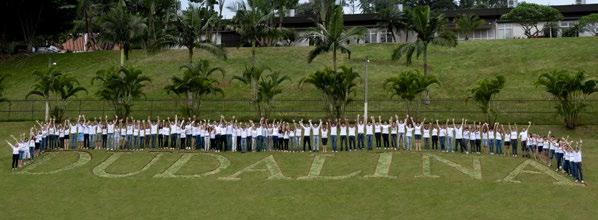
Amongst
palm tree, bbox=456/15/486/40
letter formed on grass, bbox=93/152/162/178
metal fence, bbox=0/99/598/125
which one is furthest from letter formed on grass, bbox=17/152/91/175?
palm tree, bbox=456/15/486/40

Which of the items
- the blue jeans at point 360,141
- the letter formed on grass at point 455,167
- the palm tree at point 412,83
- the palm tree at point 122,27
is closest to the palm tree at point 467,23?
the palm tree at point 412,83

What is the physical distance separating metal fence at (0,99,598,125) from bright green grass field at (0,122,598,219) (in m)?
17.8

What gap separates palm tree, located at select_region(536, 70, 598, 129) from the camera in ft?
149

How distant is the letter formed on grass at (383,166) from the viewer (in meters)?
31.8

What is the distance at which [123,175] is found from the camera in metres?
32.9

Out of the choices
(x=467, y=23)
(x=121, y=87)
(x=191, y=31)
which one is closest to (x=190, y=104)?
(x=191, y=31)

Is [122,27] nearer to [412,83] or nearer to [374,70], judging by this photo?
[374,70]

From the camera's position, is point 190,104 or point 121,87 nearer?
point 121,87

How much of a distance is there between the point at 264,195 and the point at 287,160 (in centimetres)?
642

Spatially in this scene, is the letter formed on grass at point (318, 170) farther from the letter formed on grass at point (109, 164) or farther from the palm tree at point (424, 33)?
the palm tree at point (424, 33)

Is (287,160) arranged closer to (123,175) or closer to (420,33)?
(123,175)

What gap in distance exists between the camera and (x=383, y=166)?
110 feet

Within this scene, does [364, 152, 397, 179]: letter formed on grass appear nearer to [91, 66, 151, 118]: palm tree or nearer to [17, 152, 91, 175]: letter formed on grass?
[17, 152, 91, 175]: letter formed on grass

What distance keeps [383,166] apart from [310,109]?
2271 centimetres
